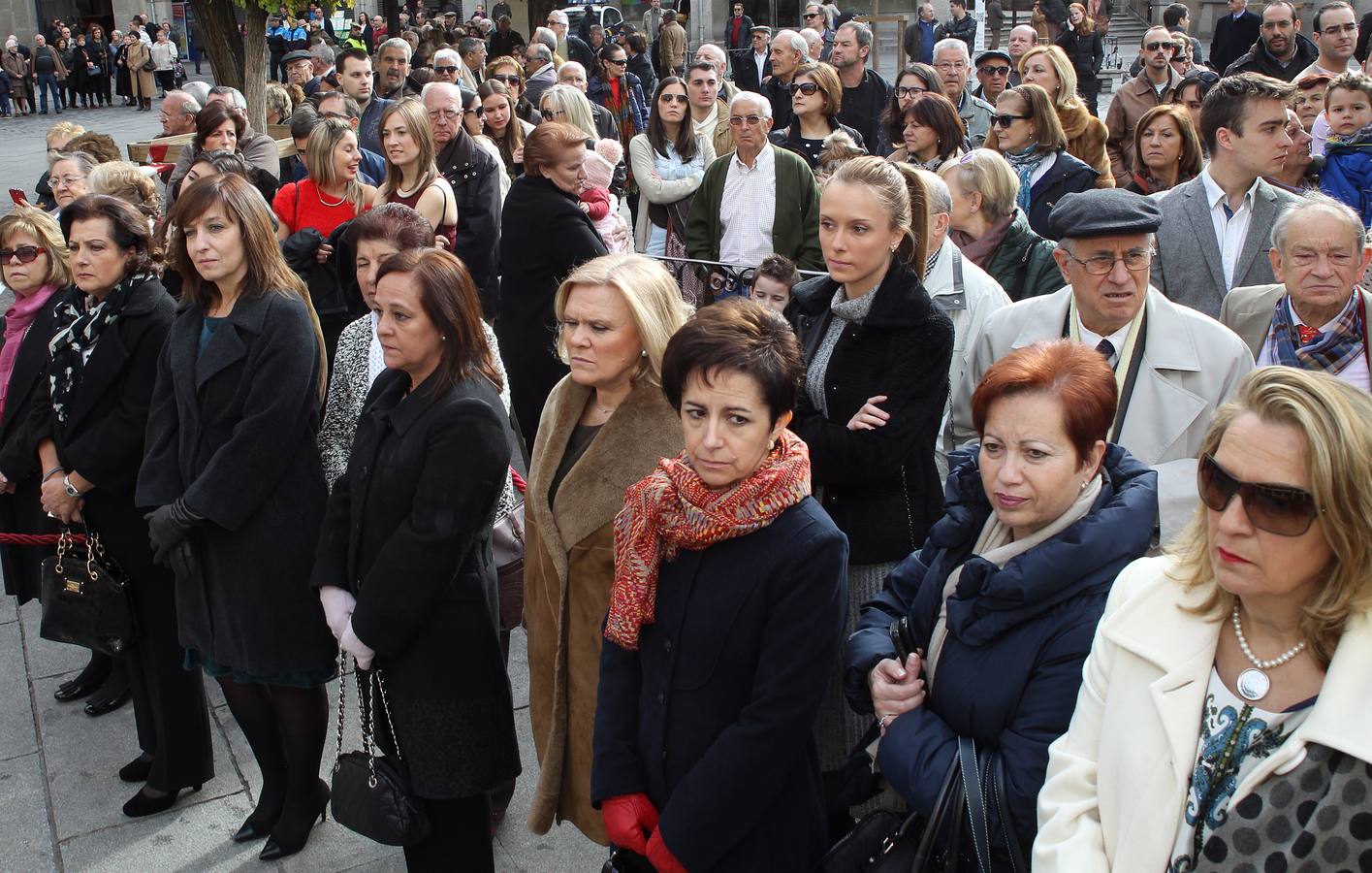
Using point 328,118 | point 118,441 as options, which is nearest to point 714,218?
point 328,118

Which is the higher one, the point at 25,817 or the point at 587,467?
the point at 587,467

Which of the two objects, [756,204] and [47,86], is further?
[47,86]

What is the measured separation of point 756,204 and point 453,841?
158 inches

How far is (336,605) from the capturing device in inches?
136

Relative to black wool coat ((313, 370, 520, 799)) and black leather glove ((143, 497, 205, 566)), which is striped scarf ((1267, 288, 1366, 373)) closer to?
black wool coat ((313, 370, 520, 799))

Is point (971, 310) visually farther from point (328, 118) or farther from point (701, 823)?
point (328, 118)

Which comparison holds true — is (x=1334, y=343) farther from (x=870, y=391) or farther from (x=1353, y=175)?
(x=1353, y=175)

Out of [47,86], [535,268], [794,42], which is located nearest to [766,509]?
[535,268]

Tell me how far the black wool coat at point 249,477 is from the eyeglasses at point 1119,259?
91.6 inches

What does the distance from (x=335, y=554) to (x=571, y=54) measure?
15381mm

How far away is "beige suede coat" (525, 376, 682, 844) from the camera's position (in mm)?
3131

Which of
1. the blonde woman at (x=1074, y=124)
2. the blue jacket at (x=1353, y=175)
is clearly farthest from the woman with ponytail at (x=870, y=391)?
the blonde woman at (x=1074, y=124)

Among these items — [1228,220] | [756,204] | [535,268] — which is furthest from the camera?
[756,204]

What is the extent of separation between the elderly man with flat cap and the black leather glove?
2584 mm
